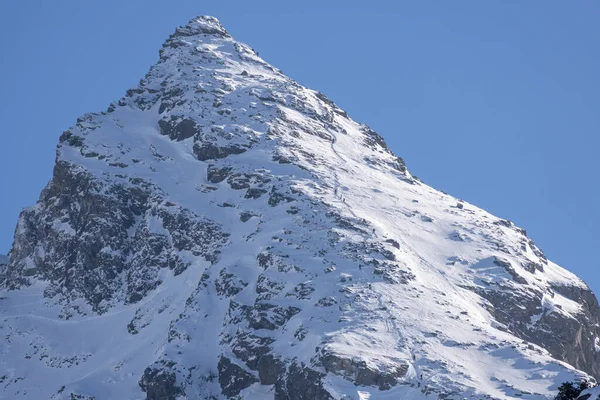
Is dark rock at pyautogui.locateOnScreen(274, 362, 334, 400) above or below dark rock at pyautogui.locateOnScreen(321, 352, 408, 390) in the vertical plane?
below

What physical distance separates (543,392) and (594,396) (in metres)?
67.7

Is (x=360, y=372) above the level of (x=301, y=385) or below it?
above

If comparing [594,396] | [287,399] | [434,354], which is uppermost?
[434,354]

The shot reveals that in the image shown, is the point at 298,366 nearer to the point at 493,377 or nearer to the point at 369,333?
the point at 369,333

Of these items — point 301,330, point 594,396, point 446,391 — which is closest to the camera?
point 594,396

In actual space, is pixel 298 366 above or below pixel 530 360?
below

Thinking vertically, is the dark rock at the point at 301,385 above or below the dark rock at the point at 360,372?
below

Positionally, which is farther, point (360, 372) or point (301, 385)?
point (301, 385)

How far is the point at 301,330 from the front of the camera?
198 meters

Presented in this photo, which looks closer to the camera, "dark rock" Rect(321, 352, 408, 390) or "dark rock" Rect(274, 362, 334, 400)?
"dark rock" Rect(274, 362, 334, 400)

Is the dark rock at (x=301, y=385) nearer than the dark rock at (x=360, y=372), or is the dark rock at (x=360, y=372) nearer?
the dark rock at (x=301, y=385)

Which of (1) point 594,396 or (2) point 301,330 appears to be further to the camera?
(2) point 301,330

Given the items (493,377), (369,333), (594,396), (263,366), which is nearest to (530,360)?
(493,377)

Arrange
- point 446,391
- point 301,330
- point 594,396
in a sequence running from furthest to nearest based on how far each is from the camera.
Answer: point 301,330 < point 446,391 < point 594,396
